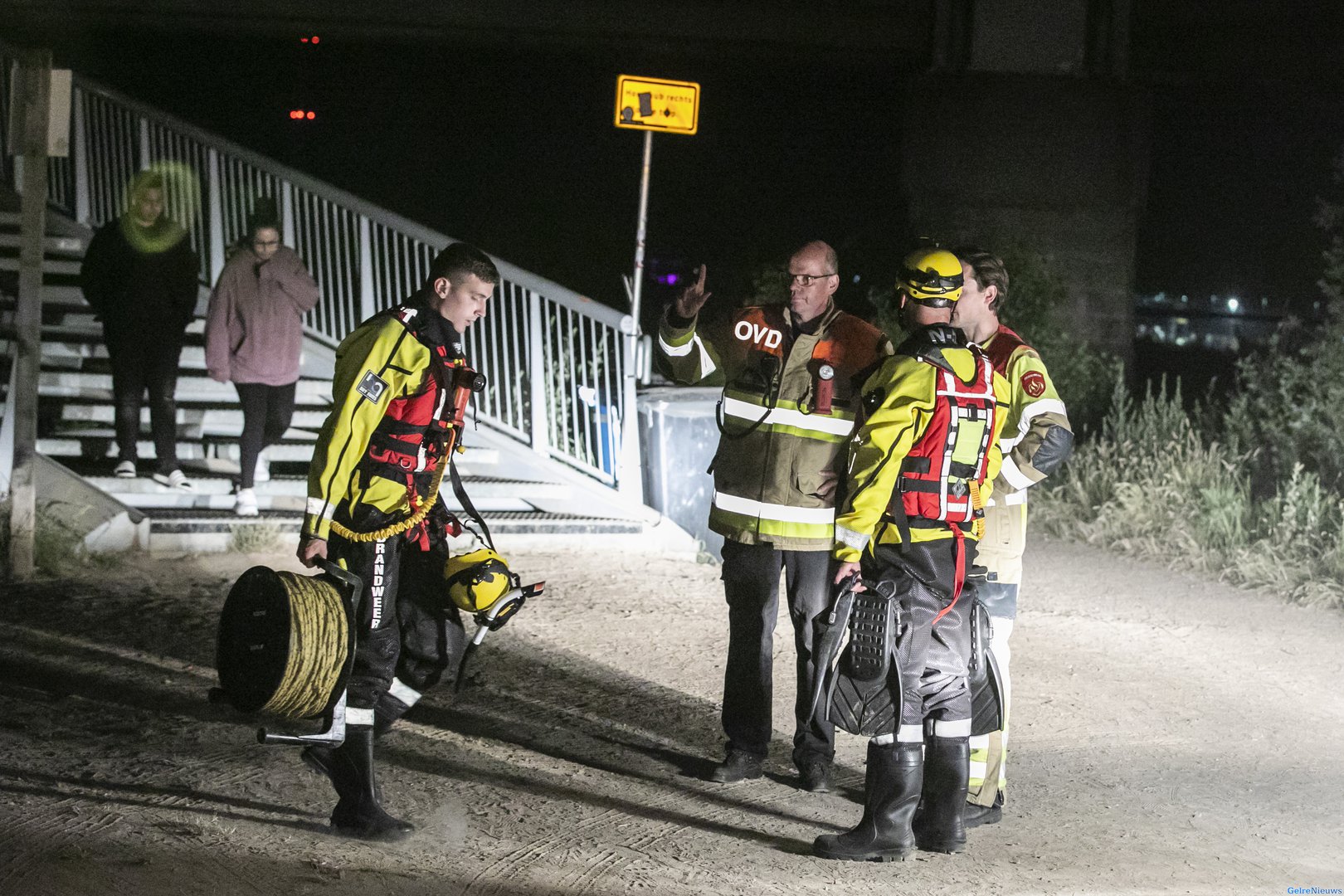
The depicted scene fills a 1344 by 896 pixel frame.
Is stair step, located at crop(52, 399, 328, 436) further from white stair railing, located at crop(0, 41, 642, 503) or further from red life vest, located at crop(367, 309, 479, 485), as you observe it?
red life vest, located at crop(367, 309, 479, 485)

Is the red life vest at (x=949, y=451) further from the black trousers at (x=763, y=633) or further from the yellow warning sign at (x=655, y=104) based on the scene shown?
the yellow warning sign at (x=655, y=104)

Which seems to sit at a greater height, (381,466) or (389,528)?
(381,466)

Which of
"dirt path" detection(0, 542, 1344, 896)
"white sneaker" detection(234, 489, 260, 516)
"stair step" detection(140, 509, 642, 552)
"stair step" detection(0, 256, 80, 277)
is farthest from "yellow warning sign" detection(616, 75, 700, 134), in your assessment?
"stair step" detection(0, 256, 80, 277)

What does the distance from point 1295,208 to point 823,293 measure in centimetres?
2159

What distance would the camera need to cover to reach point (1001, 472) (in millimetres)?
5336

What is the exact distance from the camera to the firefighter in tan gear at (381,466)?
4793mm

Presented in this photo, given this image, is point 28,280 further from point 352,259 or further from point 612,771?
point 612,771

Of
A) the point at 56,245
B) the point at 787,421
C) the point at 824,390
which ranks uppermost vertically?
the point at 56,245

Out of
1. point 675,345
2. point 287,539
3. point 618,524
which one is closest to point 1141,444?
point 618,524

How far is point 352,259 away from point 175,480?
9.29ft

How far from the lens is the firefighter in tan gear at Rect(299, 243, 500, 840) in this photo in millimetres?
Answer: 4793

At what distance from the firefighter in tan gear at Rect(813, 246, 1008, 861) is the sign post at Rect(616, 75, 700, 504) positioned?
5381 mm

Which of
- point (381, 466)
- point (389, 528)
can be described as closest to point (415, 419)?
point (381, 466)

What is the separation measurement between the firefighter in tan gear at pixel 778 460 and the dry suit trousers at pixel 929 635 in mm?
588
